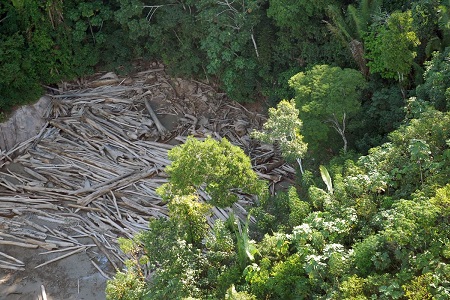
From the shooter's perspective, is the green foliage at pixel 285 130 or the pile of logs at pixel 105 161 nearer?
the green foliage at pixel 285 130

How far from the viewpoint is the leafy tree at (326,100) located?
1063cm

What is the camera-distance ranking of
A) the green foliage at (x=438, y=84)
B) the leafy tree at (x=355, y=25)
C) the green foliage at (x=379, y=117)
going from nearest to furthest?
the green foliage at (x=438, y=84), the green foliage at (x=379, y=117), the leafy tree at (x=355, y=25)

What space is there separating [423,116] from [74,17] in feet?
35.5

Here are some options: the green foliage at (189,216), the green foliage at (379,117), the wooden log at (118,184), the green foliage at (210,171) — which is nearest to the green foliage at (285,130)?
the green foliage at (210,171)

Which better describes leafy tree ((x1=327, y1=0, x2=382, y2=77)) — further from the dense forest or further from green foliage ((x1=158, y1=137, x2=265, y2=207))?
green foliage ((x1=158, y1=137, x2=265, y2=207))

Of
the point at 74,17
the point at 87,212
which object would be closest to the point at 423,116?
the point at 87,212

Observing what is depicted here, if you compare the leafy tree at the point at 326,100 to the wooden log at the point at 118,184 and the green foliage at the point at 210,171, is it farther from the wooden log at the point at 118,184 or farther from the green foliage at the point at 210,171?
the wooden log at the point at 118,184

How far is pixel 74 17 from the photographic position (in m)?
16.0

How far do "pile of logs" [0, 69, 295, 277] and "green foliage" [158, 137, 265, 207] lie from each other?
284cm

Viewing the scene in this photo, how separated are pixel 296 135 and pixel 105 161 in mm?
6194

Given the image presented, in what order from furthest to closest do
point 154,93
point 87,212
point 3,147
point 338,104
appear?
point 154,93 < point 3,147 < point 87,212 < point 338,104

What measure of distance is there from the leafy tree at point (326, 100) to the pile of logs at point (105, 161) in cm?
245

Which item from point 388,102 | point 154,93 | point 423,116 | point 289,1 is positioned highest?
point 289,1

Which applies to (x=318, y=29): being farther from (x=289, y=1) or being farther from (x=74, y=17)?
(x=74, y=17)
